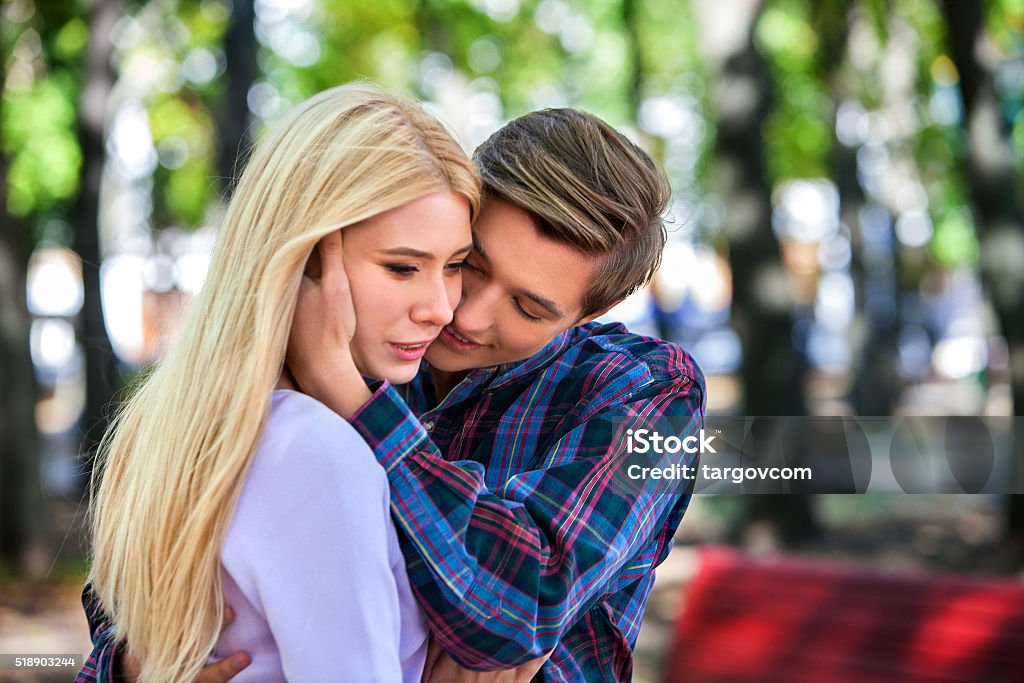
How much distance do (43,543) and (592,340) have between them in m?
9.12

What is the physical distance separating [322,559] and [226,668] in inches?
12.2

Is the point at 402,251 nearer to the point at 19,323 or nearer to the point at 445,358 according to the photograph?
the point at 445,358

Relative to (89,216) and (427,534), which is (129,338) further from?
(427,534)

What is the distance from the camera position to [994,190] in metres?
8.16

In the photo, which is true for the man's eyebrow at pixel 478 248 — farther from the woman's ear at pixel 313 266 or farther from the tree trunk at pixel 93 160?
the tree trunk at pixel 93 160

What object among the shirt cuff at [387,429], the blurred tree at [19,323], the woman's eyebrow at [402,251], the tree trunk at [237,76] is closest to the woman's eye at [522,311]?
the woman's eyebrow at [402,251]

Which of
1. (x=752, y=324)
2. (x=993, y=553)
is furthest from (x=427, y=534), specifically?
(x=993, y=553)

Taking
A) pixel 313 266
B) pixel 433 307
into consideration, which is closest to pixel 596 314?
pixel 433 307

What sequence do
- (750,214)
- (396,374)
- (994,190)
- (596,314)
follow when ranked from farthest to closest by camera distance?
(750,214) < (994,190) < (596,314) < (396,374)

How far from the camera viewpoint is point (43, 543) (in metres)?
10.3

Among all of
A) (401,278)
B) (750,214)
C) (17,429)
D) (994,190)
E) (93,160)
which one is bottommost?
(17,429)

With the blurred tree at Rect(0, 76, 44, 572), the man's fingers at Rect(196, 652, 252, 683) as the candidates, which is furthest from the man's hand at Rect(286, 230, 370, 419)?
the blurred tree at Rect(0, 76, 44, 572)

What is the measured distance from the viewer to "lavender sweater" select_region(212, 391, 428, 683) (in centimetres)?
189

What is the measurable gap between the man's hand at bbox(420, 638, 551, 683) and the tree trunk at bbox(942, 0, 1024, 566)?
679 cm
